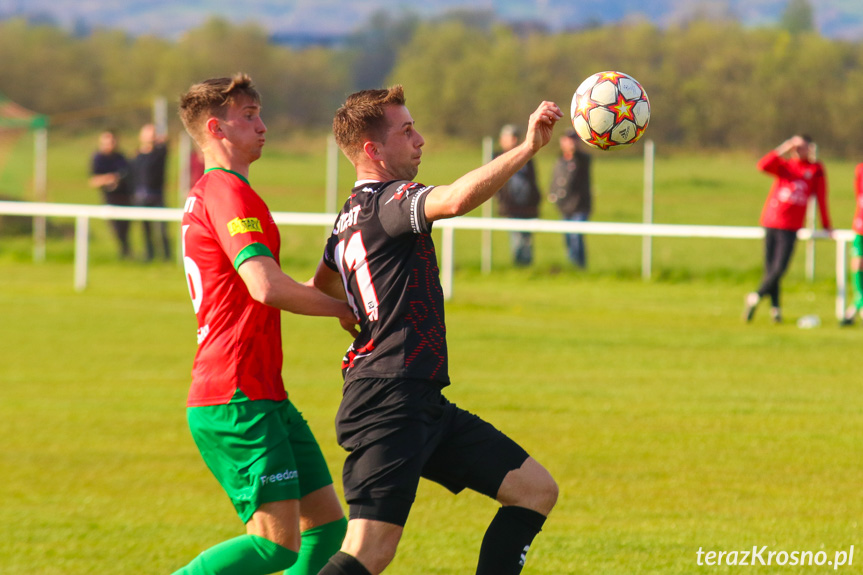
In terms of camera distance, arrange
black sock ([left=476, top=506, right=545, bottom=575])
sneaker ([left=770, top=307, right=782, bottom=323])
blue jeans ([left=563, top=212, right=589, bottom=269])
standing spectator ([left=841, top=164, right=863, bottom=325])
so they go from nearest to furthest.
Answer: black sock ([left=476, top=506, right=545, bottom=575]), standing spectator ([left=841, top=164, right=863, bottom=325]), sneaker ([left=770, top=307, right=782, bottom=323]), blue jeans ([left=563, top=212, right=589, bottom=269])

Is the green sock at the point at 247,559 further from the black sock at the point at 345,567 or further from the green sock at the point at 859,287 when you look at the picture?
Answer: the green sock at the point at 859,287

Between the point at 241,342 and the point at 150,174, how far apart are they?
1691cm

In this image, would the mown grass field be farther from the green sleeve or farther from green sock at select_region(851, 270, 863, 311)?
the green sleeve

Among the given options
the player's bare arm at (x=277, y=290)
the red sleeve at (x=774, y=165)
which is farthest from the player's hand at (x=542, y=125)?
the red sleeve at (x=774, y=165)

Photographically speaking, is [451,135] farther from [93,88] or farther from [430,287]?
[430,287]

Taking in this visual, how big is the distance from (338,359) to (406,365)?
747 cm

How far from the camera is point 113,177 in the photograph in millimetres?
20797

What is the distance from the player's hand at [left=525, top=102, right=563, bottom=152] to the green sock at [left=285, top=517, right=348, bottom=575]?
161 centimetres

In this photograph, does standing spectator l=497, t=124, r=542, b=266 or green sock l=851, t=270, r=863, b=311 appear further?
standing spectator l=497, t=124, r=542, b=266

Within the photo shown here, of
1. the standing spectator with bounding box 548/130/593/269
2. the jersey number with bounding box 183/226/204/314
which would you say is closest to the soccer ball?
the jersey number with bounding box 183/226/204/314

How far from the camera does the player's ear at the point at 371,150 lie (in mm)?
4141

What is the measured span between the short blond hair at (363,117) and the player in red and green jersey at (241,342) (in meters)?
0.36

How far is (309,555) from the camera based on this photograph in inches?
173

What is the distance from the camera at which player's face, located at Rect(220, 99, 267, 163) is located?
14.1ft
